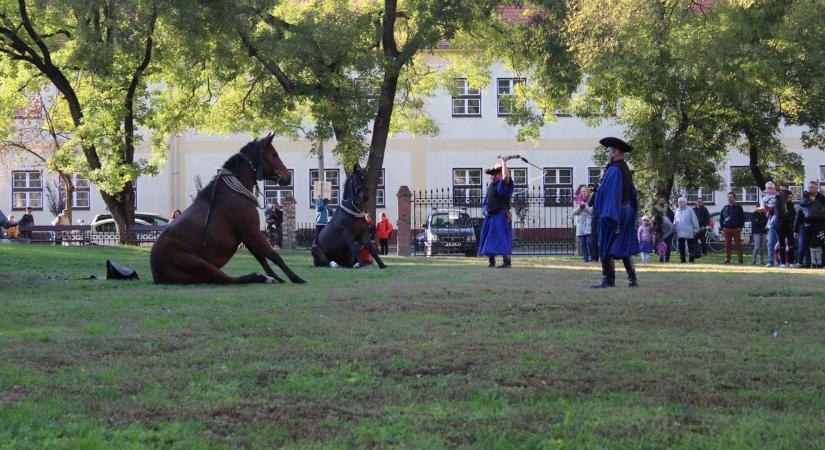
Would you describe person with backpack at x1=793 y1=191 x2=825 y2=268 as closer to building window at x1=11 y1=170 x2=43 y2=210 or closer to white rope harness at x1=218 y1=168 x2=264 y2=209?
white rope harness at x1=218 y1=168 x2=264 y2=209

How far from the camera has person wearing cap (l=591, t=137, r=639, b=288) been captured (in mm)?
11883

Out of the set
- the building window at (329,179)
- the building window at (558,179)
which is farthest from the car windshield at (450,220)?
the building window at (329,179)

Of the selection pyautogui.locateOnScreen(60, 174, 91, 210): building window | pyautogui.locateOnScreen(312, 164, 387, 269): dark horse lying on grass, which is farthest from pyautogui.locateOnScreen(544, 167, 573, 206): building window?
pyautogui.locateOnScreen(312, 164, 387, 269): dark horse lying on grass

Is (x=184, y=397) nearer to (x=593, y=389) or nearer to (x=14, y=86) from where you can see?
(x=593, y=389)

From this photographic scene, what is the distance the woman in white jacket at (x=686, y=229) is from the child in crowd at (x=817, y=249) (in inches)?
199

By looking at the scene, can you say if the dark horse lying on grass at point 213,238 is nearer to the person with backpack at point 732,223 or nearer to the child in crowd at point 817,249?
the child in crowd at point 817,249

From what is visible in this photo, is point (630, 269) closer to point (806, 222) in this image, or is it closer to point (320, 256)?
point (320, 256)

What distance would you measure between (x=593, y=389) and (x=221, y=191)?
813 centimetres

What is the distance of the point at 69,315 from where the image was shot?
341 inches

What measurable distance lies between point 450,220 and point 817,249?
14.7 m

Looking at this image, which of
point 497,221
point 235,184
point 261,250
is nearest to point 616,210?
point 261,250

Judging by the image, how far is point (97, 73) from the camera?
2942cm

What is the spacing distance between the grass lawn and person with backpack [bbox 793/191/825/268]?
36.9ft

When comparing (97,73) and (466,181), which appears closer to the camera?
(97,73)
